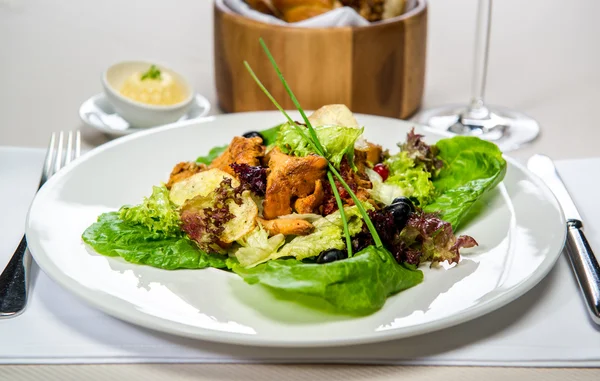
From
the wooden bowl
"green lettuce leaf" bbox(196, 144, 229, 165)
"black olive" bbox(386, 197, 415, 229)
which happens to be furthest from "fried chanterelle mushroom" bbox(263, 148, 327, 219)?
the wooden bowl

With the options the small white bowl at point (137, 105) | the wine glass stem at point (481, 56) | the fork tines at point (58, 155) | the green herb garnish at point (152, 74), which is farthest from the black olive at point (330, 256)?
the green herb garnish at point (152, 74)

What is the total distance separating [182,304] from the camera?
238 cm

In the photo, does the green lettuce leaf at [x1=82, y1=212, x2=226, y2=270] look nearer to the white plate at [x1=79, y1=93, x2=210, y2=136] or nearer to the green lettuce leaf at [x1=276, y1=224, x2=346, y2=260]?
the green lettuce leaf at [x1=276, y1=224, x2=346, y2=260]

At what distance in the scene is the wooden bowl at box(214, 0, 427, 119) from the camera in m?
4.14

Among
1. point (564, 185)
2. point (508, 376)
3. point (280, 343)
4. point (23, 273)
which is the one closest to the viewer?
point (280, 343)

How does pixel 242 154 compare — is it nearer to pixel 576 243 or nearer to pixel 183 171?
pixel 183 171

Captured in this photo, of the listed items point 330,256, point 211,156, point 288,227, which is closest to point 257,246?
point 288,227

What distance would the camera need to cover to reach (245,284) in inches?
99.1

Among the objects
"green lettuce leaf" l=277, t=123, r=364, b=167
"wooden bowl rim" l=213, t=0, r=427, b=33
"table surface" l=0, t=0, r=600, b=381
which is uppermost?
"wooden bowl rim" l=213, t=0, r=427, b=33

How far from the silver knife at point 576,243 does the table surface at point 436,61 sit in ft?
1.37

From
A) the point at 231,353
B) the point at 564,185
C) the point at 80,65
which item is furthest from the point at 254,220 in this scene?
the point at 80,65

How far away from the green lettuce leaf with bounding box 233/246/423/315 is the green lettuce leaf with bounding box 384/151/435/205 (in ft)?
2.15

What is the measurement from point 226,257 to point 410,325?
0.82 meters

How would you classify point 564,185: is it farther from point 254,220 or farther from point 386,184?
point 254,220
